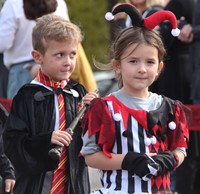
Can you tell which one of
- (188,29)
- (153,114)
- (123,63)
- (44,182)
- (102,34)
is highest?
(102,34)

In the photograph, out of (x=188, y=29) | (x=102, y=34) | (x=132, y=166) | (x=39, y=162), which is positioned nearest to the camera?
(x=132, y=166)

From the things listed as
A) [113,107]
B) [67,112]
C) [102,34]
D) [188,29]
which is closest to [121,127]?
[113,107]

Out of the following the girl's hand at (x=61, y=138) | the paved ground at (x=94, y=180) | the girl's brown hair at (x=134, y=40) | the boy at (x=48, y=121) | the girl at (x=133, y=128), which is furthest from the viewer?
the paved ground at (x=94, y=180)

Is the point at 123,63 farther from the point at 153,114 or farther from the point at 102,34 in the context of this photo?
the point at 102,34

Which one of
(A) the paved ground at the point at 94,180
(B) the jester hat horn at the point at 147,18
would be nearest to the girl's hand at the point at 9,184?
(B) the jester hat horn at the point at 147,18

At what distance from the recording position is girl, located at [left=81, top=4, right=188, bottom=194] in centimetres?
473

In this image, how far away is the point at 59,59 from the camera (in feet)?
18.2

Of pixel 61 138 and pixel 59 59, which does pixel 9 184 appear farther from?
pixel 59 59

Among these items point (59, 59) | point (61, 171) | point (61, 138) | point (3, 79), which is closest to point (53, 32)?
point (59, 59)

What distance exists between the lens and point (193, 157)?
Result: 7.91m

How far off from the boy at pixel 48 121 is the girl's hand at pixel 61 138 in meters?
0.06

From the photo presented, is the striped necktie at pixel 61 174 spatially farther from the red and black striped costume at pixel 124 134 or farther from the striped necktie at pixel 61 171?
the red and black striped costume at pixel 124 134

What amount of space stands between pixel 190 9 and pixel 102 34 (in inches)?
422

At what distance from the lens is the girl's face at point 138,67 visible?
4.79 metres
